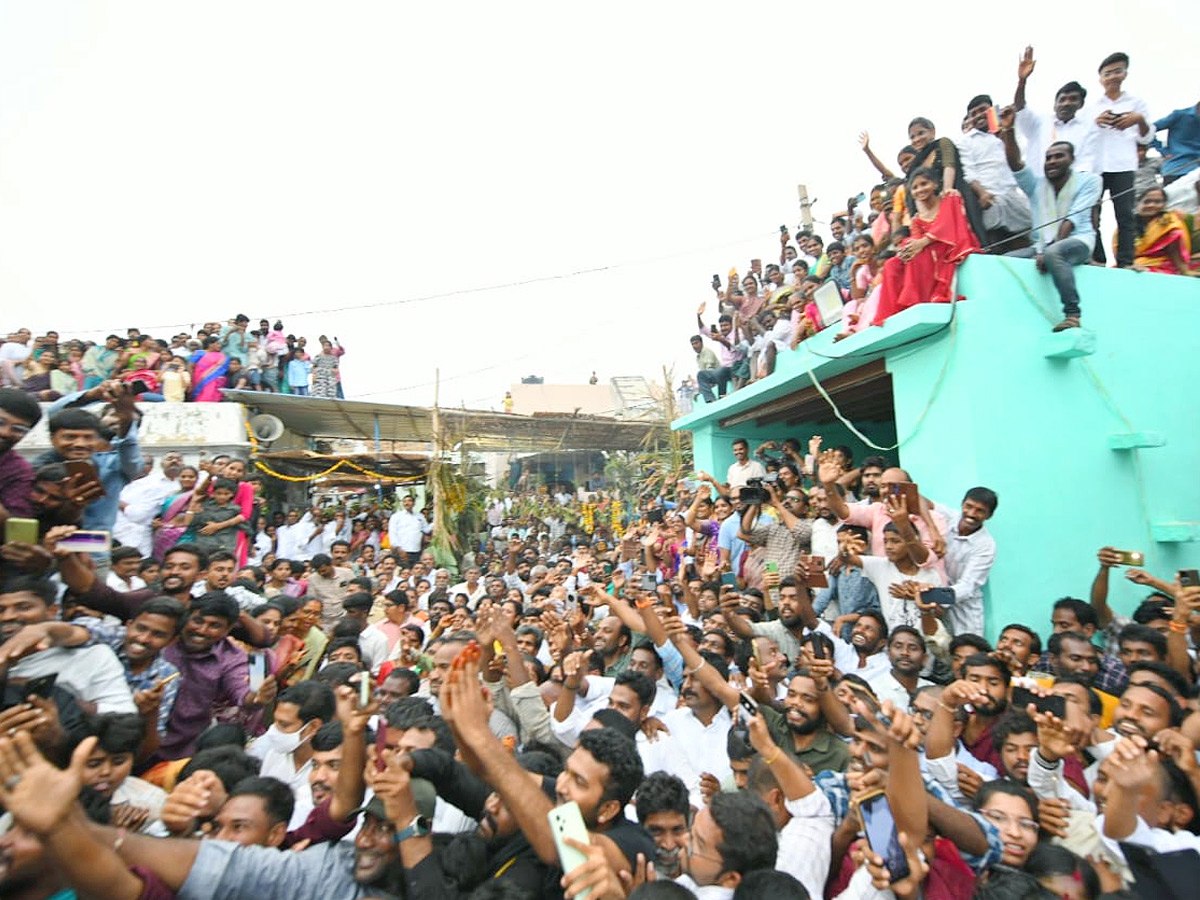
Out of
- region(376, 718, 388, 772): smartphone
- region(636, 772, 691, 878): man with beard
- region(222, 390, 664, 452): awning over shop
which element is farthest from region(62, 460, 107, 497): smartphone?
region(222, 390, 664, 452): awning over shop

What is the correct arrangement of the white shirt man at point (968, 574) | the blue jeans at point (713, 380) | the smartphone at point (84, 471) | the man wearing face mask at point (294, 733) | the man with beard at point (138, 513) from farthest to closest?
the blue jeans at point (713, 380)
the man with beard at point (138, 513)
the white shirt man at point (968, 574)
the man wearing face mask at point (294, 733)
the smartphone at point (84, 471)

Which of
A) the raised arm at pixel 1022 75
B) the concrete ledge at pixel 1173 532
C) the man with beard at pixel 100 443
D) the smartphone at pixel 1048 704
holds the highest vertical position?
the raised arm at pixel 1022 75

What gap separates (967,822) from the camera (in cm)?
223

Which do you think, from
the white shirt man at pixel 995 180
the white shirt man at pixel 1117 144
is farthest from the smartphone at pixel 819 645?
the white shirt man at pixel 1117 144

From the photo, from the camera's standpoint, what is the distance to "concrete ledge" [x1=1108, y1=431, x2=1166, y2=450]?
549 cm

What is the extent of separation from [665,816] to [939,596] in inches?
111

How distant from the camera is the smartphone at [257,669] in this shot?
4.18 meters

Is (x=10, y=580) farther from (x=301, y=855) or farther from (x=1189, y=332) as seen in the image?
(x=1189, y=332)

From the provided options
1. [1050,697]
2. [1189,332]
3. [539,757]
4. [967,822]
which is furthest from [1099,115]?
[539,757]

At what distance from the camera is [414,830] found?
2164 mm

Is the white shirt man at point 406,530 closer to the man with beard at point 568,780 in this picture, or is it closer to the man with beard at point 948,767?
the man with beard at point 568,780

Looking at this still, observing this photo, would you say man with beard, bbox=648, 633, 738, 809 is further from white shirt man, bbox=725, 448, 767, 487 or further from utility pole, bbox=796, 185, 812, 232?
utility pole, bbox=796, 185, 812, 232

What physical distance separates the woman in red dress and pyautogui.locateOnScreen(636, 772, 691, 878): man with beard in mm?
4692

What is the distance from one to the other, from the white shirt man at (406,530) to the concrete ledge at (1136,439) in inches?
374
